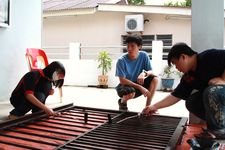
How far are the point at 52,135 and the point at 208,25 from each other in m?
1.80

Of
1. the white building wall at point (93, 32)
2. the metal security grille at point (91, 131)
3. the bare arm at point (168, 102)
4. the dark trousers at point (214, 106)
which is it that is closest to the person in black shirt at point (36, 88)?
the metal security grille at point (91, 131)

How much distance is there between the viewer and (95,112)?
279cm

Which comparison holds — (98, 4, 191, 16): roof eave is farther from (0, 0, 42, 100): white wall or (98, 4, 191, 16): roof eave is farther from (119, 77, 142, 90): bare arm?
(119, 77, 142, 90): bare arm

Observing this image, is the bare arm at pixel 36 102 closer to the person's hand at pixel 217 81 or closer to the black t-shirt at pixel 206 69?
the black t-shirt at pixel 206 69

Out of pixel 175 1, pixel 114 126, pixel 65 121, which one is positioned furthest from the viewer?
pixel 175 1

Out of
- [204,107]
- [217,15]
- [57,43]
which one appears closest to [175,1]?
[57,43]

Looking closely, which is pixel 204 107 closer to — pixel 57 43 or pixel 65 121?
pixel 65 121

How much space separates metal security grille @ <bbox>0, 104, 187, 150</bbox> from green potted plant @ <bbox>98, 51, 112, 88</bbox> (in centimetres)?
449

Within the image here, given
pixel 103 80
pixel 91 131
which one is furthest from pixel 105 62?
pixel 91 131

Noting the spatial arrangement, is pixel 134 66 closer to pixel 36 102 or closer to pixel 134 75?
pixel 134 75

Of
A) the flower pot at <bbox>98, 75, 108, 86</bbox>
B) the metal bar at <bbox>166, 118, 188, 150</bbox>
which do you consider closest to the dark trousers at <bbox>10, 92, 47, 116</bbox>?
the metal bar at <bbox>166, 118, 188, 150</bbox>

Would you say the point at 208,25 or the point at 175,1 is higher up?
the point at 175,1

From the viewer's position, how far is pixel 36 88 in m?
2.73

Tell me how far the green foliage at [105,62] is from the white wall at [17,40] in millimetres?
2700
